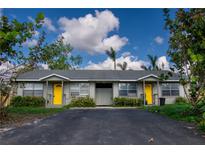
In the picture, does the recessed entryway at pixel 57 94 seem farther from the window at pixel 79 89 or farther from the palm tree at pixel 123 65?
the palm tree at pixel 123 65

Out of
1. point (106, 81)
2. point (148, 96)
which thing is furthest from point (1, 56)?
point (148, 96)

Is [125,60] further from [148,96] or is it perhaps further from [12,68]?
[12,68]

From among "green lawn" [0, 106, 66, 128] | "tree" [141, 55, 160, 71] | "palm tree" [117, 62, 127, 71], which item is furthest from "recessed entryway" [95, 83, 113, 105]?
"tree" [141, 55, 160, 71]

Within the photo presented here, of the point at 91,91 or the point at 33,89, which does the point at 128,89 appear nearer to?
the point at 91,91

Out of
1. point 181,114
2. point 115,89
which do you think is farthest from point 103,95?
point 181,114

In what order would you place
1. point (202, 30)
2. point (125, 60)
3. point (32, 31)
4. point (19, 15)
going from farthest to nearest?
point (125, 60)
point (32, 31)
point (19, 15)
point (202, 30)

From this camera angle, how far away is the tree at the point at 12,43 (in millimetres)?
7358

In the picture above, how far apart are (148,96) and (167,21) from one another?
446 inches

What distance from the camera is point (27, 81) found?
19062 millimetres

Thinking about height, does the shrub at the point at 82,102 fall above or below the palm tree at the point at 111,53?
below

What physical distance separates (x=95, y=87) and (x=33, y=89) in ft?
21.3

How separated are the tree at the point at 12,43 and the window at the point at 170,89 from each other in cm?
1521

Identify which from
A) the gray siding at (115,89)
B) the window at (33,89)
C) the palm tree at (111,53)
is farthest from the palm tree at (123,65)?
Answer: the window at (33,89)

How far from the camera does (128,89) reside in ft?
64.8
